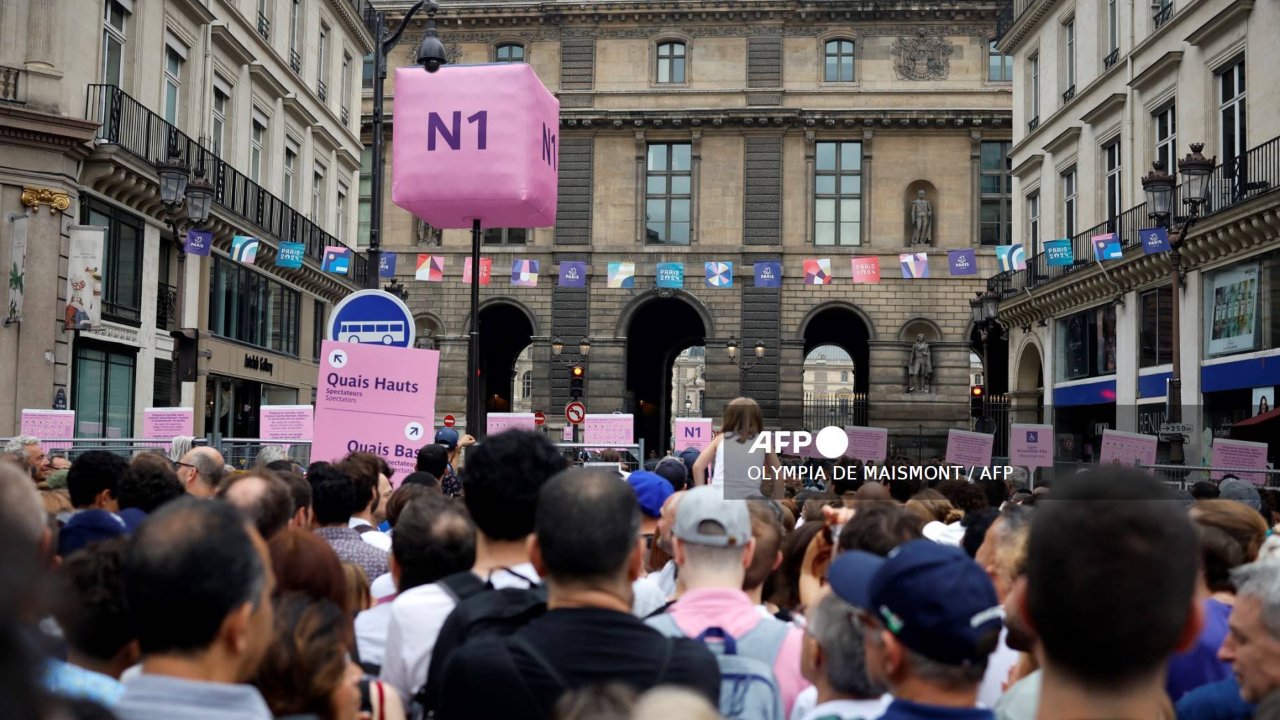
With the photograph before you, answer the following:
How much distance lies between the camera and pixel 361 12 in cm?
3903

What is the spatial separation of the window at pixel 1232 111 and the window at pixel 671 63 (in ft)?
81.9

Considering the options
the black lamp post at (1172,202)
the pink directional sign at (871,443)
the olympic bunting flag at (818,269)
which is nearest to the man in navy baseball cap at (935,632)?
the pink directional sign at (871,443)

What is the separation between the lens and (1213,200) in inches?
945

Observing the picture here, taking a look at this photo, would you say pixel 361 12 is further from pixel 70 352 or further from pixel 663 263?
pixel 70 352

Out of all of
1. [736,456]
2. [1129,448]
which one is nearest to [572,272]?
[1129,448]

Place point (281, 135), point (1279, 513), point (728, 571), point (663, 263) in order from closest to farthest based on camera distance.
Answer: point (728, 571) < point (1279, 513) < point (281, 135) < point (663, 263)

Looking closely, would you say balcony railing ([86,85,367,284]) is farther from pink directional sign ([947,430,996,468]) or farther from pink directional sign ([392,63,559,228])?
pink directional sign ([947,430,996,468])

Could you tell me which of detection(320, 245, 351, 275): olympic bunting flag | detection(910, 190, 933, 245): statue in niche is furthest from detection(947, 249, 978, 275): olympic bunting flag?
detection(320, 245, 351, 275): olympic bunting flag

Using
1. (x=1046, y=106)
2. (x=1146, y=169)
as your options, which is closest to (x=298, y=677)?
(x=1146, y=169)

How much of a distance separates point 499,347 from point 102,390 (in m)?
30.6

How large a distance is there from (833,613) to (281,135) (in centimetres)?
3102

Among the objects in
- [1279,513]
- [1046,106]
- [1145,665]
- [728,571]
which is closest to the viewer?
[1145,665]

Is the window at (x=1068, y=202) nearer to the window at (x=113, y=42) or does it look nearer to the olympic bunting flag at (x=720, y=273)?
the olympic bunting flag at (x=720, y=273)

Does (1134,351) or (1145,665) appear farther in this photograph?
(1134,351)
